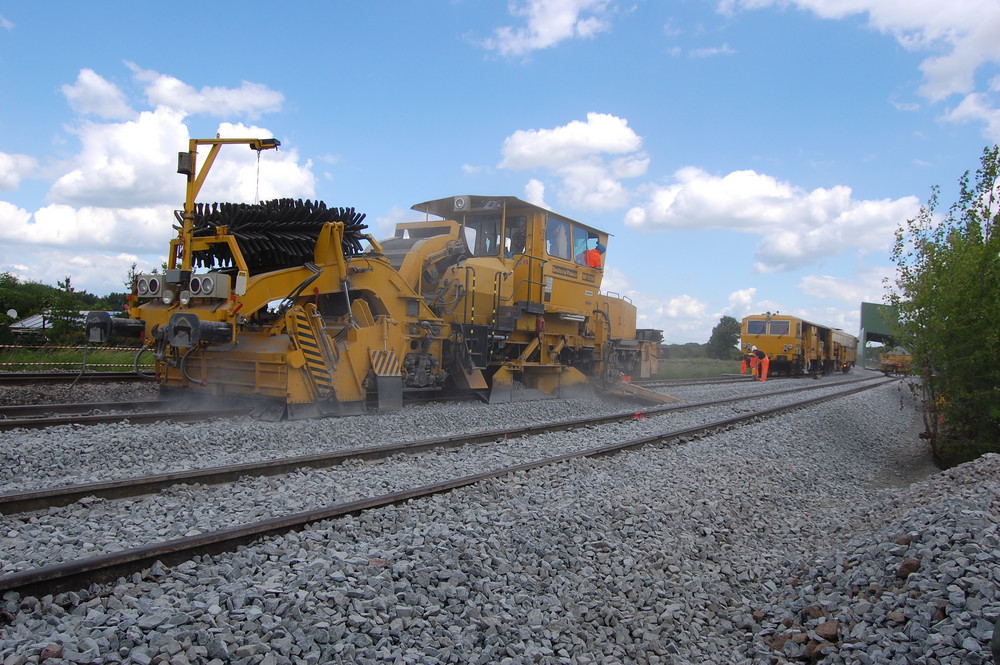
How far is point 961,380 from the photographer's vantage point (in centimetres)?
929

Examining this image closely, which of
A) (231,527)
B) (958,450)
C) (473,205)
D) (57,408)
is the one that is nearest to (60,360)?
(57,408)

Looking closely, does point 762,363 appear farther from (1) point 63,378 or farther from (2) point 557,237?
(1) point 63,378

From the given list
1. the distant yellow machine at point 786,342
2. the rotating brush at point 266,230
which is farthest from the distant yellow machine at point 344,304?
the distant yellow machine at point 786,342

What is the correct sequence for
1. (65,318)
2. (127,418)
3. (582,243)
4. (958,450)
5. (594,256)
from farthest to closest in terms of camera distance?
(65,318)
(594,256)
(582,243)
(958,450)
(127,418)

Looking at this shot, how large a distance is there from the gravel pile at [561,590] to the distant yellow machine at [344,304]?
256 cm

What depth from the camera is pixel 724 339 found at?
2108 inches

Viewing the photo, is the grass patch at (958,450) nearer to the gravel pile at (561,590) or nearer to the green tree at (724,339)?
the gravel pile at (561,590)

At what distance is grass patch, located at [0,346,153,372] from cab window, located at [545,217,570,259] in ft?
28.3

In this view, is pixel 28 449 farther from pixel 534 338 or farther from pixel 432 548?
pixel 534 338

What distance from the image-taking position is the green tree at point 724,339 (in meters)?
52.3

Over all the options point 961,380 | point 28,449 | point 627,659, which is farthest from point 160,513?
point 961,380

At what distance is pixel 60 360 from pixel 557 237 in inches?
435

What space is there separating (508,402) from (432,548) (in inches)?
310

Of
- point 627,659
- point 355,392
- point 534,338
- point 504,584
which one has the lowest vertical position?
point 627,659
